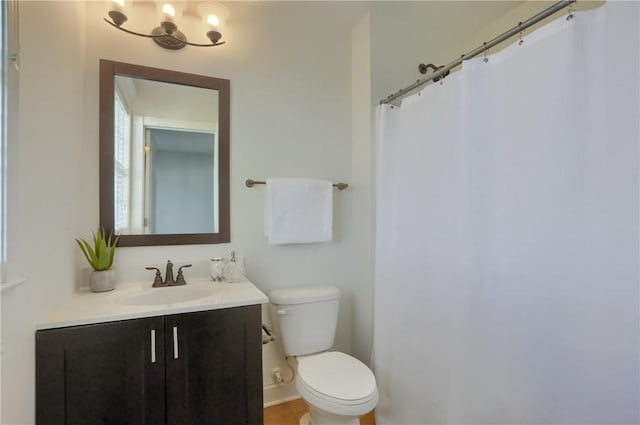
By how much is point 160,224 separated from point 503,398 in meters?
1.76

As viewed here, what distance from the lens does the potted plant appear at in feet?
4.63

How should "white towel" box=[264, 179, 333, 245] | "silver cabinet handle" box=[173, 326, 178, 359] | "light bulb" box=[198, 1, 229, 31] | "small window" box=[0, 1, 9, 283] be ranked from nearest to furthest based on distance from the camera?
"small window" box=[0, 1, 9, 283]
"silver cabinet handle" box=[173, 326, 178, 359]
"light bulb" box=[198, 1, 229, 31]
"white towel" box=[264, 179, 333, 245]

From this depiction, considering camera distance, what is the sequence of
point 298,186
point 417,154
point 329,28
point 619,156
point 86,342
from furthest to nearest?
point 329,28 → point 298,186 → point 417,154 → point 86,342 → point 619,156

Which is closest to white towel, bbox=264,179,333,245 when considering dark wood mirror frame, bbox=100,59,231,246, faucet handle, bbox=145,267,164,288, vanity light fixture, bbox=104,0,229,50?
dark wood mirror frame, bbox=100,59,231,246

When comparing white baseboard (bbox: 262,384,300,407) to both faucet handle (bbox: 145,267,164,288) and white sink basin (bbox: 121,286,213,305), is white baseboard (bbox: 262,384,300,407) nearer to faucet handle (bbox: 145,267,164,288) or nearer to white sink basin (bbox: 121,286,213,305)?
white sink basin (bbox: 121,286,213,305)

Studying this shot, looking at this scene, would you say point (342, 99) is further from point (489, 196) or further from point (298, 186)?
point (489, 196)

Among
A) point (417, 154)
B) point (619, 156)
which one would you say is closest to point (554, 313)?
point (619, 156)

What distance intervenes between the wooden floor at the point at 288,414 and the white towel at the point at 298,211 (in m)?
1.02

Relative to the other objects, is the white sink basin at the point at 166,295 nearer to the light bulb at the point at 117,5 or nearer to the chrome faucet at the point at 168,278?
the chrome faucet at the point at 168,278

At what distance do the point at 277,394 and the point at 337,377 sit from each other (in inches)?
27.0

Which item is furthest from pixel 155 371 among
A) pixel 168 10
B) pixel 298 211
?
pixel 168 10

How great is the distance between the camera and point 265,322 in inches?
71.9

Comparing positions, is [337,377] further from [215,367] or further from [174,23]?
[174,23]

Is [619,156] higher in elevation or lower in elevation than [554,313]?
higher
